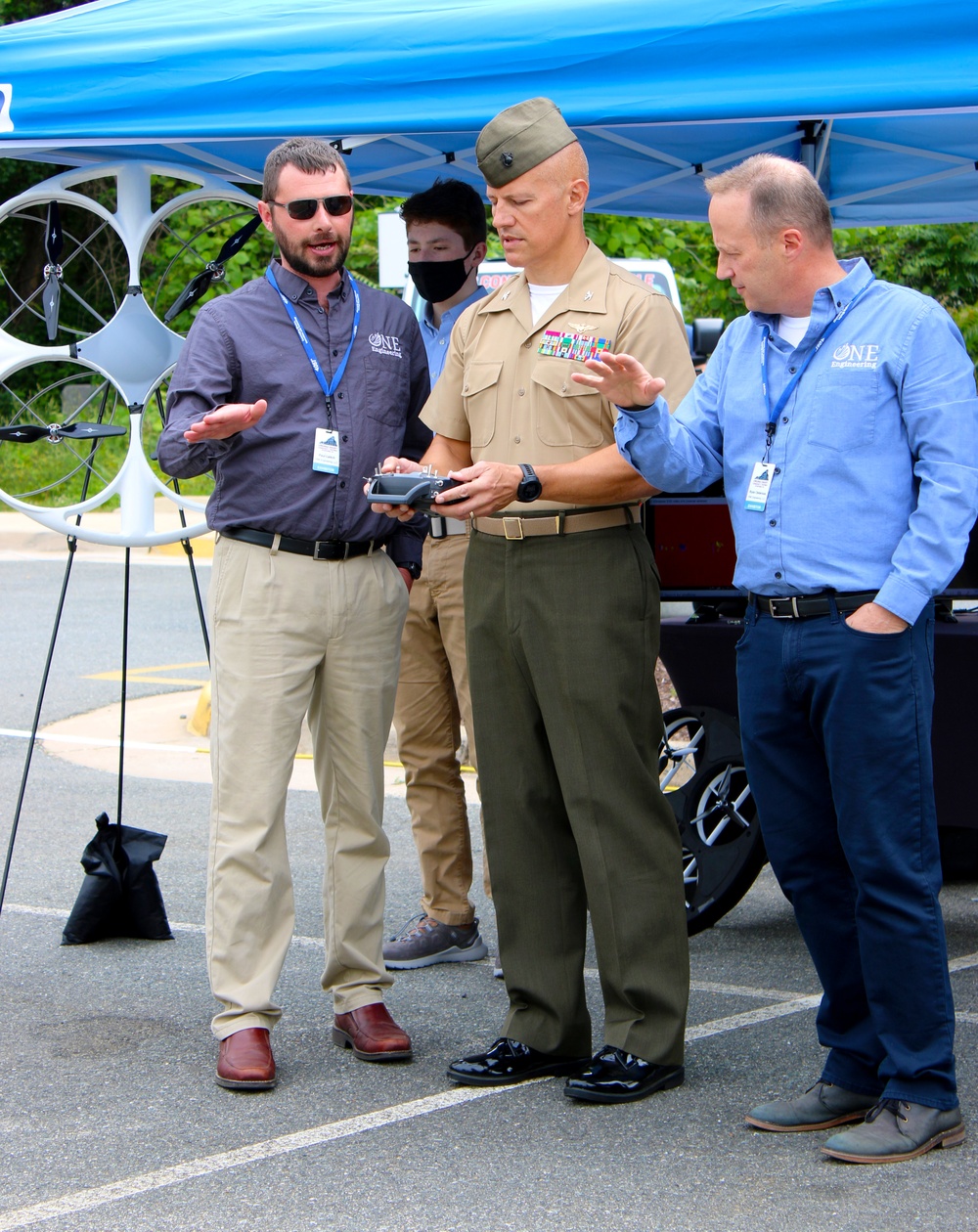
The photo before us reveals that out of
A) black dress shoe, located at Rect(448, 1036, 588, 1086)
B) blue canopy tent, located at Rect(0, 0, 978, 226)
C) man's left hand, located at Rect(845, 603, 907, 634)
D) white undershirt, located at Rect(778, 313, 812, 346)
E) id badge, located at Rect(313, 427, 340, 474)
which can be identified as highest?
blue canopy tent, located at Rect(0, 0, 978, 226)

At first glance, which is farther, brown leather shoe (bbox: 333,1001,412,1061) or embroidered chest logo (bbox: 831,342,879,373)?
brown leather shoe (bbox: 333,1001,412,1061)

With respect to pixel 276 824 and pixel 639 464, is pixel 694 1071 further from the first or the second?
pixel 639 464

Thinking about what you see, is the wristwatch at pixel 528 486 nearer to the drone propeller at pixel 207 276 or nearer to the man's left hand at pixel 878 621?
the man's left hand at pixel 878 621

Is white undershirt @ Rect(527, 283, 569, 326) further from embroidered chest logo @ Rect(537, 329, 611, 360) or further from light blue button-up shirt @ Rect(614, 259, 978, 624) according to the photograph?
light blue button-up shirt @ Rect(614, 259, 978, 624)

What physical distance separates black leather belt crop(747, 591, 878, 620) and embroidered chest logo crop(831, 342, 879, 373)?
444mm

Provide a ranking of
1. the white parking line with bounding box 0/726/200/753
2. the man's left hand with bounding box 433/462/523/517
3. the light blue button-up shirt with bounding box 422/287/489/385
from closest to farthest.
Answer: the man's left hand with bounding box 433/462/523/517
the light blue button-up shirt with bounding box 422/287/489/385
the white parking line with bounding box 0/726/200/753

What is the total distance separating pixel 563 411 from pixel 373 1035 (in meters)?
1.57

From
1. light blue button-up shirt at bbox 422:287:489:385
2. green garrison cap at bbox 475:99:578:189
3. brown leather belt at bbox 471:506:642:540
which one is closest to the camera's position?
green garrison cap at bbox 475:99:578:189

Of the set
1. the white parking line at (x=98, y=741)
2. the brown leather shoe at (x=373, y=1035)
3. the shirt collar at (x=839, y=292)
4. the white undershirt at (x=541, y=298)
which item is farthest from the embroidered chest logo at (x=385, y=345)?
the white parking line at (x=98, y=741)

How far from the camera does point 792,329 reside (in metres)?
3.23

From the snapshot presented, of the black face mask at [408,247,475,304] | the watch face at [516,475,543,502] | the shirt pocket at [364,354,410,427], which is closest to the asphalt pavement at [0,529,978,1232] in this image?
the watch face at [516,475,543,502]

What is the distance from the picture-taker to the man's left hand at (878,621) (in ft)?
9.95

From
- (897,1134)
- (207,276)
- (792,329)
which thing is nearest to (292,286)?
(207,276)

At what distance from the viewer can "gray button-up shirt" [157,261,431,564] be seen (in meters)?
3.68
